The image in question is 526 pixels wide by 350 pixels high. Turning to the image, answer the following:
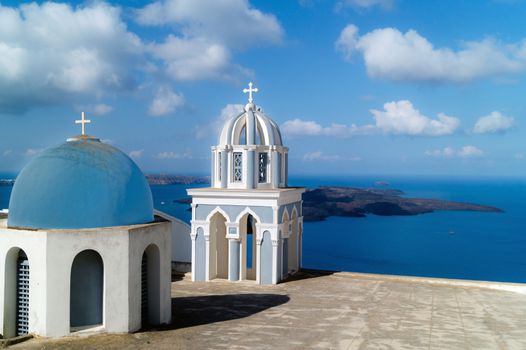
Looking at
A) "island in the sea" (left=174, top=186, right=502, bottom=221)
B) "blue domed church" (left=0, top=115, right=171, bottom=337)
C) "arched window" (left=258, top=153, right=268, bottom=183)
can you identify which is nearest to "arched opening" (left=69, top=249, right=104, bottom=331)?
"blue domed church" (left=0, top=115, right=171, bottom=337)

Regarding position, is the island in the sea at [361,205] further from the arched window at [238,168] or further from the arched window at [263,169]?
the arched window at [238,168]

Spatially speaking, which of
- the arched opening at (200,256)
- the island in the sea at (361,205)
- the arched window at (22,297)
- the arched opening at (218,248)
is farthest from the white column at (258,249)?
the island in the sea at (361,205)

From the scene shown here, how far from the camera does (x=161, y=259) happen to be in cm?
1162

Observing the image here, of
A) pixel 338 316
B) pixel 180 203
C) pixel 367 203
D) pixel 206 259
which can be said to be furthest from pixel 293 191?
pixel 367 203

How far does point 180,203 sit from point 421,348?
62171 millimetres

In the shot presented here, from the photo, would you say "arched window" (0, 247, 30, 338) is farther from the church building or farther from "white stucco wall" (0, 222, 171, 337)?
the church building

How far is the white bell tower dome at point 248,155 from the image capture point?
1753cm

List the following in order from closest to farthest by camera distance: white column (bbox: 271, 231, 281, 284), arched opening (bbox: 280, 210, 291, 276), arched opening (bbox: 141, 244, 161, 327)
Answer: arched opening (bbox: 141, 244, 161, 327), white column (bbox: 271, 231, 281, 284), arched opening (bbox: 280, 210, 291, 276)

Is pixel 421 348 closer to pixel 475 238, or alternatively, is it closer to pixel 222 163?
pixel 222 163

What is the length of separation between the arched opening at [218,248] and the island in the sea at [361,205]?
61.9 meters

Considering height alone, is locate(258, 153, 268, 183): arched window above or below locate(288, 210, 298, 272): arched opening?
above

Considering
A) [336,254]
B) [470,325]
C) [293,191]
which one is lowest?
[336,254]

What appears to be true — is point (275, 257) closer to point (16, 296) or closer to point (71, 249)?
point (71, 249)

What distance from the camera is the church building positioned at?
16797 mm
